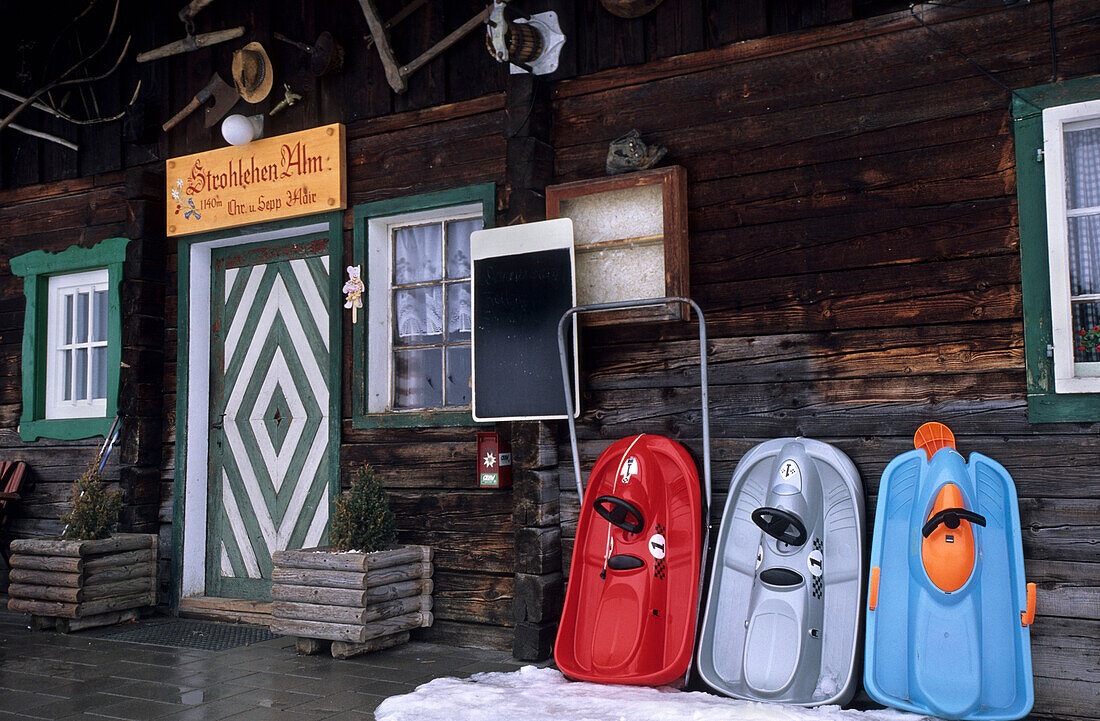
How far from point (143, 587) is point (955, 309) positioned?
16.6 feet

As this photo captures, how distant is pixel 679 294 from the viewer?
183 inches

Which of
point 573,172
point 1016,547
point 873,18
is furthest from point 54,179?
point 1016,547

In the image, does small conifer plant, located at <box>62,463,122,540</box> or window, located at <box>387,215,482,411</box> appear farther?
small conifer plant, located at <box>62,463,122,540</box>

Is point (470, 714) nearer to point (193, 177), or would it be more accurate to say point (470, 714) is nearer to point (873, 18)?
point (873, 18)

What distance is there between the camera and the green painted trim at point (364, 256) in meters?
5.46

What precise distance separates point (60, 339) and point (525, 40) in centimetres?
434

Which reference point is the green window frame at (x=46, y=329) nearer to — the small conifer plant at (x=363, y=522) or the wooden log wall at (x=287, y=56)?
the wooden log wall at (x=287, y=56)

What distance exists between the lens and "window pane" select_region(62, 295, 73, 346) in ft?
23.7

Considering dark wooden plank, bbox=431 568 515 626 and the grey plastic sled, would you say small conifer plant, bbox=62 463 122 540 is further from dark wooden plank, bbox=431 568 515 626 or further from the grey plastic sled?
the grey plastic sled

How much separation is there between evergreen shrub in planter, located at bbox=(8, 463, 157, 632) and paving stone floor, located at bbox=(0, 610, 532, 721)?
0.25 m

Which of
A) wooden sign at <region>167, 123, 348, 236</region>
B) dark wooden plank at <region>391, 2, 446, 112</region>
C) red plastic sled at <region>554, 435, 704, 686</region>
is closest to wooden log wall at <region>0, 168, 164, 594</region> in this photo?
wooden sign at <region>167, 123, 348, 236</region>

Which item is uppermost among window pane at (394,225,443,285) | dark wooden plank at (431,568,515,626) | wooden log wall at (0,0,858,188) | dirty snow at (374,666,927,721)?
wooden log wall at (0,0,858,188)

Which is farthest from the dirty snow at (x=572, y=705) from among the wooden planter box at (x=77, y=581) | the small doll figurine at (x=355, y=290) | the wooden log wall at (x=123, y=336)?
the wooden log wall at (x=123, y=336)

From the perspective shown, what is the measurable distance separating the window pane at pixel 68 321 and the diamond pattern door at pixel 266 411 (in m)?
1.38
